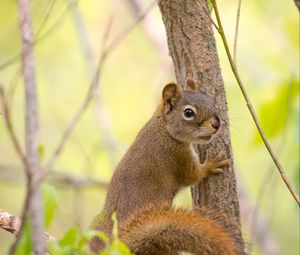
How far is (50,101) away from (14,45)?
237 centimetres

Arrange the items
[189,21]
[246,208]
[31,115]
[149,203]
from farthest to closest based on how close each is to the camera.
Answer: [246,208] < [149,203] < [189,21] < [31,115]

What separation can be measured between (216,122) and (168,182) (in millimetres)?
581

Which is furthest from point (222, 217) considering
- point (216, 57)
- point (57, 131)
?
point (57, 131)

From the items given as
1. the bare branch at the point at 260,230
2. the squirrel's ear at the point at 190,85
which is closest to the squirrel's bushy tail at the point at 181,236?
the squirrel's ear at the point at 190,85

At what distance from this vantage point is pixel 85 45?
15.9ft

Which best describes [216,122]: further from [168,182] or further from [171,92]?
[168,182]

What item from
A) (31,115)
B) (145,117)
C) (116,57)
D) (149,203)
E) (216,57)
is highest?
(116,57)

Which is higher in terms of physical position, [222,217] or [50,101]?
[50,101]

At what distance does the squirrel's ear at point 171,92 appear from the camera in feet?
11.9

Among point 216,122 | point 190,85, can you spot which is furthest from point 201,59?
point 216,122

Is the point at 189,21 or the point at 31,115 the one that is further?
the point at 189,21

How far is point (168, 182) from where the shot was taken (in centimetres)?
380

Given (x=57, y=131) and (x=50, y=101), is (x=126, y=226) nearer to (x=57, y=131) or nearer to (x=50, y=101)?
(x=57, y=131)

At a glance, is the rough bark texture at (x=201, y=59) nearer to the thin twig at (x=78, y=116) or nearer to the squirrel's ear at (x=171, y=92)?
the squirrel's ear at (x=171, y=92)
